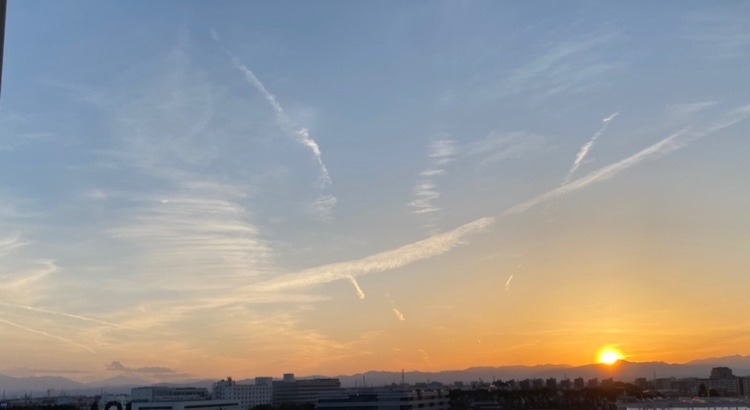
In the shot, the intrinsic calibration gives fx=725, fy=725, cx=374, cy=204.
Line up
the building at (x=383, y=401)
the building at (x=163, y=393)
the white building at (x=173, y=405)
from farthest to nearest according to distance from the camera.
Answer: the building at (x=163, y=393) → the building at (x=383, y=401) → the white building at (x=173, y=405)

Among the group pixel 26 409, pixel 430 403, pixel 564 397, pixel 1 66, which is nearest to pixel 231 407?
pixel 430 403

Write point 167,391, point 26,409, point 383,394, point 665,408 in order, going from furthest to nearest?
point 26,409 < point 167,391 < point 383,394 < point 665,408

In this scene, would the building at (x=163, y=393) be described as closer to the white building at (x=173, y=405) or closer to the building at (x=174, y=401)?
the building at (x=174, y=401)

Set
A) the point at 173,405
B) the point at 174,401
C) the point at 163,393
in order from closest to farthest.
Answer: the point at 173,405 → the point at 174,401 → the point at 163,393

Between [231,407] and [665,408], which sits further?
[231,407]

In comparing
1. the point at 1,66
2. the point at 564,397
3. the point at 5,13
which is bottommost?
the point at 564,397

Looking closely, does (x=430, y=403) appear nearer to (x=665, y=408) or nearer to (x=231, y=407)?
(x=231, y=407)

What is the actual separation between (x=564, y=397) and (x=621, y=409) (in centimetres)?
13279

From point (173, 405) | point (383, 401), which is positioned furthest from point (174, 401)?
point (383, 401)

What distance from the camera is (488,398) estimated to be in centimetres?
18275

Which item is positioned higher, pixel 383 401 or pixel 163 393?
pixel 163 393

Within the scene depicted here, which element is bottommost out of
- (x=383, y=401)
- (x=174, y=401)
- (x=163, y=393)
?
(x=383, y=401)

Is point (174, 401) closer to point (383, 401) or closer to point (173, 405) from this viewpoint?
point (173, 405)

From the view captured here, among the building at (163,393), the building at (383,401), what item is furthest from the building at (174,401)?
the building at (383,401)
